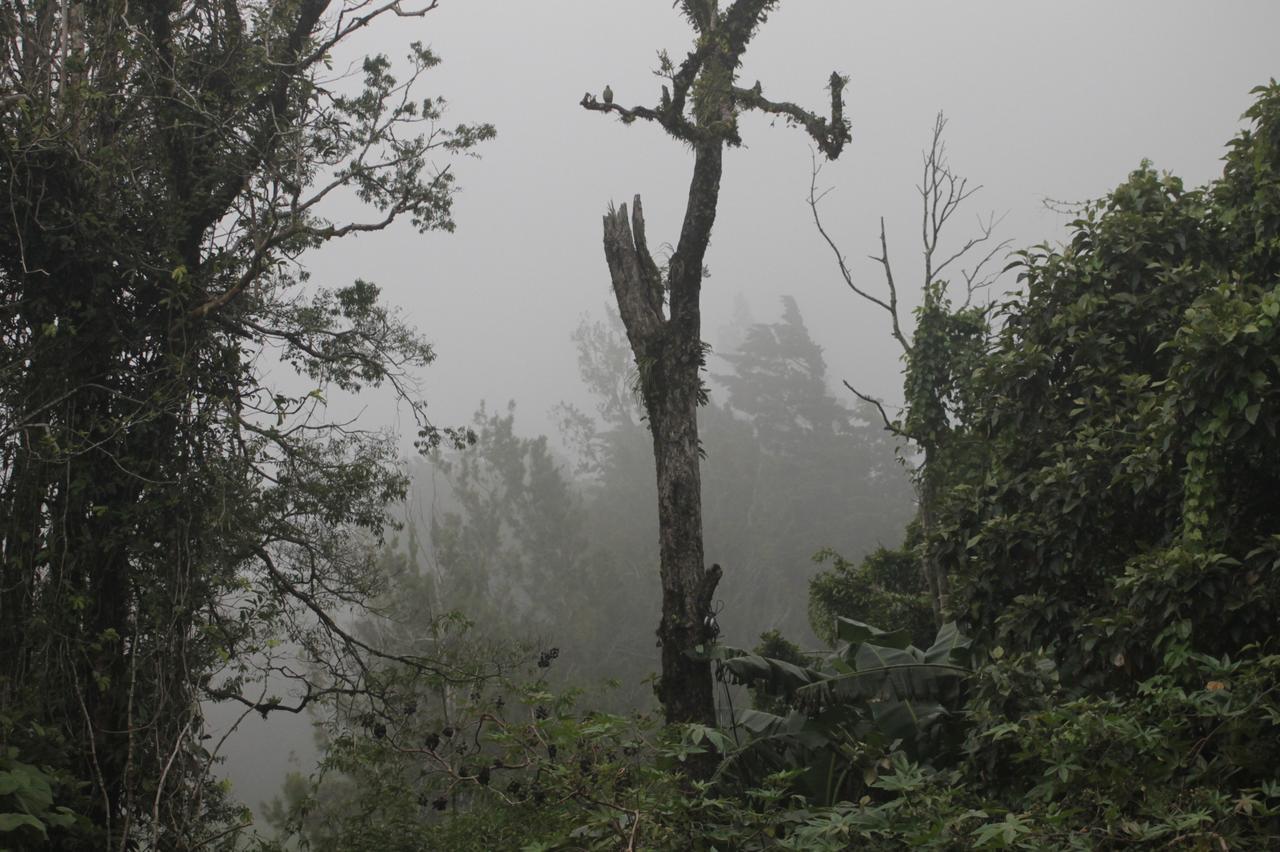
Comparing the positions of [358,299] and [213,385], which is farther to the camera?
[358,299]

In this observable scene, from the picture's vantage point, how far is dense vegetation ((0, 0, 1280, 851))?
3885 mm

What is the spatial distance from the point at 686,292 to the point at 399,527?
3.21m

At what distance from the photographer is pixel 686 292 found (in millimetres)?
7582

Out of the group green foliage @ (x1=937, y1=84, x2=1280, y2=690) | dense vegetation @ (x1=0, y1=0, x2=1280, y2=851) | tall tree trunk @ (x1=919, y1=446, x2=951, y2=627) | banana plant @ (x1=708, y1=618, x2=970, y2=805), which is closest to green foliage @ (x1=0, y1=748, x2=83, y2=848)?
dense vegetation @ (x1=0, y1=0, x2=1280, y2=851)

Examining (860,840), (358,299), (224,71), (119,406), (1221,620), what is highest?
(224,71)

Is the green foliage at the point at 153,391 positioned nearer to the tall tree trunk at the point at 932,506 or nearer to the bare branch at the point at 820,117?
the bare branch at the point at 820,117

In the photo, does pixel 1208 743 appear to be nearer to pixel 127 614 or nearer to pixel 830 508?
pixel 127 614

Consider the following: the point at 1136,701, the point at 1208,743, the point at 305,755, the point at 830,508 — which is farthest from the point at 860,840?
the point at 305,755

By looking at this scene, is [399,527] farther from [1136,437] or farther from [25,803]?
[1136,437]

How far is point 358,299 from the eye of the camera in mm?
8297

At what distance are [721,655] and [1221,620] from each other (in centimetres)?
298

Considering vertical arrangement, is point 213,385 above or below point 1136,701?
above

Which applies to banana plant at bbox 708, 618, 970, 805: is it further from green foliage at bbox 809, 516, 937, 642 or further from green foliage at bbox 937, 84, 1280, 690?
green foliage at bbox 809, 516, 937, 642

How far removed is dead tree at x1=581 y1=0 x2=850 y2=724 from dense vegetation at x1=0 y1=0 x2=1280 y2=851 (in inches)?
4.6
